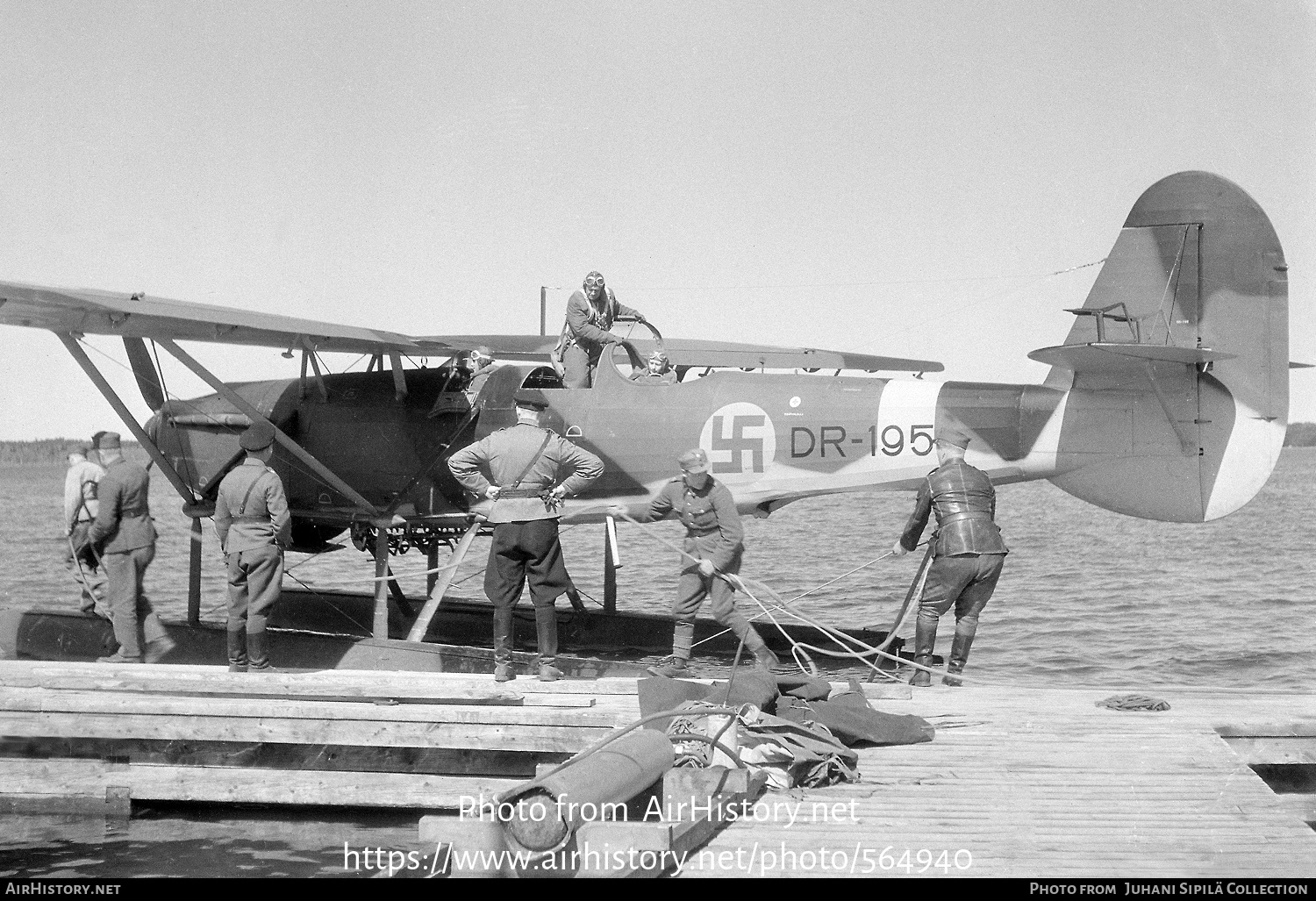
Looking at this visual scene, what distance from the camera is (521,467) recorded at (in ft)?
22.0

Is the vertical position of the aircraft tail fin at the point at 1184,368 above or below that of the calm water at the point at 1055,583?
above

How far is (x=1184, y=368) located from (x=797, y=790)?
496 centimetres

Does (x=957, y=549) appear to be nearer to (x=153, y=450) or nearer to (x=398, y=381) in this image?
(x=398, y=381)

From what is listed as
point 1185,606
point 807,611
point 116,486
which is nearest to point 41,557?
point 807,611

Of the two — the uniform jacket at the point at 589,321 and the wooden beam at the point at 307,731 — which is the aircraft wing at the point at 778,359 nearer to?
the uniform jacket at the point at 589,321

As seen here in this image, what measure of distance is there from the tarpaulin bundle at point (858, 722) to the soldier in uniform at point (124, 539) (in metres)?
5.04

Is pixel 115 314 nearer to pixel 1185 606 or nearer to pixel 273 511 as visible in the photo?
pixel 273 511

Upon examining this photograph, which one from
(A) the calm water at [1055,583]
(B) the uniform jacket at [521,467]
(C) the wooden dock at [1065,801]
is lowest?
(A) the calm water at [1055,583]

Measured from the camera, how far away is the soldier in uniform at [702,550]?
7398 mm

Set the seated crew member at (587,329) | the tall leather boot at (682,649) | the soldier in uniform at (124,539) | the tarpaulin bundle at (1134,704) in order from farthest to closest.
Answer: the seated crew member at (587,329) < the soldier in uniform at (124,539) < the tall leather boot at (682,649) < the tarpaulin bundle at (1134,704)

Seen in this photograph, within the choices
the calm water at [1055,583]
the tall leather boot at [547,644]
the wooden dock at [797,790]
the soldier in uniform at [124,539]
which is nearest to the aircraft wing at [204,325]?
the soldier in uniform at [124,539]

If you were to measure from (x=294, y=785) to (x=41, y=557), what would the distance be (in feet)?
89.7

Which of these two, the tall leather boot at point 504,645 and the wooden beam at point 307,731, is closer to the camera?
the wooden beam at point 307,731

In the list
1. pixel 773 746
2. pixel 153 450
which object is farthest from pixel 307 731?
pixel 153 450
